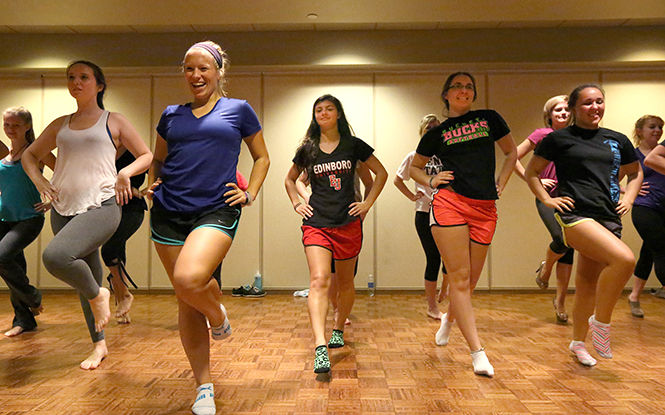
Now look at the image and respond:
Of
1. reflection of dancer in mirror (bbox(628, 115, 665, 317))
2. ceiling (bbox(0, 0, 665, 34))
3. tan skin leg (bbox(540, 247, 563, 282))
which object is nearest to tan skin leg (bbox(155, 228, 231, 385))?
tan skin leg (bbox(540, 247, 563, 282))

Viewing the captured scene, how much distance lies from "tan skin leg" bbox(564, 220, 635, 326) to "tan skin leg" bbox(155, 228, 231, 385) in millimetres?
1766

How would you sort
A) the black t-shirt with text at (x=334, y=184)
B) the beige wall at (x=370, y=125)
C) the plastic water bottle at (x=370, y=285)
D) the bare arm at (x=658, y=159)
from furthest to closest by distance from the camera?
1. the beige wall at (x=370, y=125)
2. the plastic water bottle at (x=370, y=285)
3. the bare arm at (x=658, y=159)
4. the black t-shirt with text at (x=334, y=184)

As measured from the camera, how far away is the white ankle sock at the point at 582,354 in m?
2.51

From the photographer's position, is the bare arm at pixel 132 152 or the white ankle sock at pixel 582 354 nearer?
the bare arm at pixel 132 152

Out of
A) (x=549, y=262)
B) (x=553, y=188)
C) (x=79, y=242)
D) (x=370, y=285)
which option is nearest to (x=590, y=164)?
(x=553, y=188)

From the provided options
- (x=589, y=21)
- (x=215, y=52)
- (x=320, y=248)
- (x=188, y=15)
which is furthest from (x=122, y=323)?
(x=589, y=21)

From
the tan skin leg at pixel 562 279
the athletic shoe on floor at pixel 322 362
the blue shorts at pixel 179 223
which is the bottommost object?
the athletic shoe on floor at pixel 322 362

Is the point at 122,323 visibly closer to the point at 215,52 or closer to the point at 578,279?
the point at 215,52

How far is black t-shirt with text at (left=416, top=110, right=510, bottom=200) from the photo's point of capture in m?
2.51

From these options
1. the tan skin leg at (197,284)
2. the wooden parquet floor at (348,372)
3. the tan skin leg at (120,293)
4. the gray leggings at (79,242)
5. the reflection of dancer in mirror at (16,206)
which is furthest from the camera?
the tan skin leg at (120,293)

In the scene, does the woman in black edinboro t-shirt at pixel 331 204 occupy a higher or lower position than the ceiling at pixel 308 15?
lower

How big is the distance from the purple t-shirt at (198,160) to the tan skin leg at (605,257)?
175 cm

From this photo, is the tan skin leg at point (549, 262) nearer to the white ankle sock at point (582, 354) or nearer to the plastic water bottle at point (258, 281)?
the white ankle sock at point (582, 354)

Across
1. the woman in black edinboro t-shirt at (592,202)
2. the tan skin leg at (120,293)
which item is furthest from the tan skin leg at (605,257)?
the tan skin leg at (120,293)
